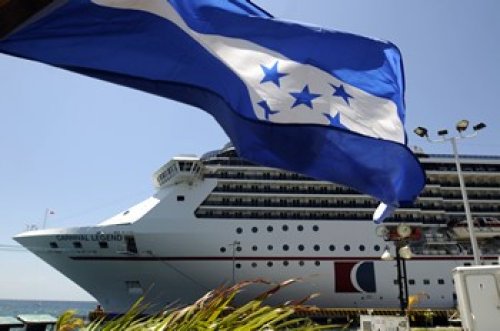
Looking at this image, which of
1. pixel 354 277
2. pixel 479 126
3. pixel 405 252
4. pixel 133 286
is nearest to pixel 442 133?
pixel 479 126

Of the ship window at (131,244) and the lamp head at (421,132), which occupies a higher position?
the lamp head at (421,132)

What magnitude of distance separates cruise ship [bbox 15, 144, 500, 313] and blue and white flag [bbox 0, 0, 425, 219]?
2454 cm

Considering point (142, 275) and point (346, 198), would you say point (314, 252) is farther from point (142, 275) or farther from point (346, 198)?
point (142, 275)

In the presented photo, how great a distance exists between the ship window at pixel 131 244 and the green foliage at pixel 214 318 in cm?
2774

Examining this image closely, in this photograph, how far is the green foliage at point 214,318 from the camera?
2494 millimetres

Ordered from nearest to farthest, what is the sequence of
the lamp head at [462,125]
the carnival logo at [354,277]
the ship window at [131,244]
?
the lamp head at [462,125] → the ship window at [131,244] → the carnival logo at [354,277]

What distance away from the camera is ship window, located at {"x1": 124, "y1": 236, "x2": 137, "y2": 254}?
1156 inches

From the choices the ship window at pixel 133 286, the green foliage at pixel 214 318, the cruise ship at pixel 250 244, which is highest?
the cruise ship at pixel 250 244

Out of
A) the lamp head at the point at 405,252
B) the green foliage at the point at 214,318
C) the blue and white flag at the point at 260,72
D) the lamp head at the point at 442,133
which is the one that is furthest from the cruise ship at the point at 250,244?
the green foliage at the point at 214,318

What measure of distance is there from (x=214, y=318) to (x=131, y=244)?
28.2 m

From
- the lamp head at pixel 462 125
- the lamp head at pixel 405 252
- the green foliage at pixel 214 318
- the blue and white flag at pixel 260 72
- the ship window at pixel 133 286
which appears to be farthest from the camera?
the ship window at pixel 133 286

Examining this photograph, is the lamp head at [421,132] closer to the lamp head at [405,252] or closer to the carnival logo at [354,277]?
the lamp head at [405,252]

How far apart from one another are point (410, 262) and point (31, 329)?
30.4 meters

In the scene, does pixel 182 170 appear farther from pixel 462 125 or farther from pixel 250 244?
pixel 462 125
